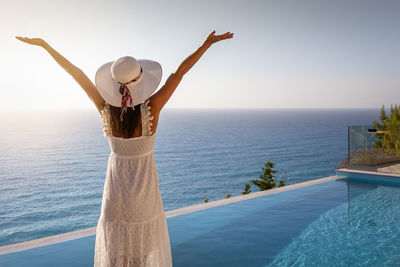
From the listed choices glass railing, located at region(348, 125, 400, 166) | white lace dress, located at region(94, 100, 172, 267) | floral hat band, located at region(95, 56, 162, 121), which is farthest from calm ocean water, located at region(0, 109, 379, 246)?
floral hat band, located at region(95, 56, 162, 121)

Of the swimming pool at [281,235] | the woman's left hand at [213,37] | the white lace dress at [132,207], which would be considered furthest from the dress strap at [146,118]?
the swimming pool at [281,235]

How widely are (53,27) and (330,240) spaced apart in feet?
129

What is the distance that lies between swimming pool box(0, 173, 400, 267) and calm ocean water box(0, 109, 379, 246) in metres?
21.3

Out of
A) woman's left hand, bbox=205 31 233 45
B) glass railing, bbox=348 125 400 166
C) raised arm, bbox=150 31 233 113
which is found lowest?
glass railing, bbox=348 125 400 166

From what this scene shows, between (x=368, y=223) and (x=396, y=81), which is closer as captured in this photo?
(x=368, y=223)

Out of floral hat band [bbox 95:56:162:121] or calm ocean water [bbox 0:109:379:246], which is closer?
floral hat band [bbox 95:56:162:121]

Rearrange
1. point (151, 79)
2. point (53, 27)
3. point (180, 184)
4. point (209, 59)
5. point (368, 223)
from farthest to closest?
point (209, 59) < point (53, 27) < point (180, 184) < point (368, 223) < point (151, 79)

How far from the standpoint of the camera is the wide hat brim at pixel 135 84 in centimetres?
162

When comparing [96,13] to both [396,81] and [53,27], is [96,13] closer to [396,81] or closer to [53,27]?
[53,27]

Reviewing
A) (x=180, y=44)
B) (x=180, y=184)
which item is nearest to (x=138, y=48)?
(x=180, y=44)

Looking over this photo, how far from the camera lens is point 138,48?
1773 inches

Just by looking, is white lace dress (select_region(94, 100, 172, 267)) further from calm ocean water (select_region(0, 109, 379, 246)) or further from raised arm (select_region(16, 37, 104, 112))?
calm ocean water (select_region(0, 109, 379, 246))

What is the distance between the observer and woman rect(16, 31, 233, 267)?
1634 millimetres

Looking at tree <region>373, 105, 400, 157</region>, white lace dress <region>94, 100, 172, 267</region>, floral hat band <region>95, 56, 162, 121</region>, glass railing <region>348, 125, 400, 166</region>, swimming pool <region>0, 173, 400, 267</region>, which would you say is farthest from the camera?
tree <region>373, 105, 400, 157</region>
